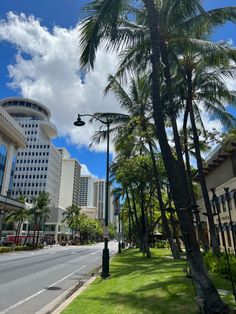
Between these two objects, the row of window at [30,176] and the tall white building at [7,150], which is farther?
the row of window at [30,176]

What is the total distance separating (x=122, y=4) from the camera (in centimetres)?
961

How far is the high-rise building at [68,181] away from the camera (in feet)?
602

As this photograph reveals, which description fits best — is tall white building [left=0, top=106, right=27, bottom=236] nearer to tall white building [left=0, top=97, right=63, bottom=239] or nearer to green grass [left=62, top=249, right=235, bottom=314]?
green grass [left=62, top=249, right=235, bottom=314]

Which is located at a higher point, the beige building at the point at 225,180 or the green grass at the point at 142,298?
the beige building at the point at 225,180

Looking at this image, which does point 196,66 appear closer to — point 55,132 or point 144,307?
point 144,307

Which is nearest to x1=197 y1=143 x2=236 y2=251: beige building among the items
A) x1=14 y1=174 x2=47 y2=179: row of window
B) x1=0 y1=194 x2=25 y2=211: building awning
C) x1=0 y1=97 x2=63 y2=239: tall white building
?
x1=0 y1=194 x2=25 y2=211: building awning


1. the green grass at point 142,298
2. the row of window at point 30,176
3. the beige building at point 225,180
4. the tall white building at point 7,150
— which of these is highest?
the row of window at point 30,176

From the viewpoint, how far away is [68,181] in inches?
7343

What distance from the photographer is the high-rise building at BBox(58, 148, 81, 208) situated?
184m

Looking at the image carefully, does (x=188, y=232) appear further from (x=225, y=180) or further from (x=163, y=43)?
(x=225, y=180)

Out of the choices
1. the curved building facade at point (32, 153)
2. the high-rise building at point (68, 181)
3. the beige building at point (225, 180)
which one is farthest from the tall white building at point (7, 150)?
the high-rise building at point (68, 181)

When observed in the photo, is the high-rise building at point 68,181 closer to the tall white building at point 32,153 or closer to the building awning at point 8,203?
the tall white building at point 32,153

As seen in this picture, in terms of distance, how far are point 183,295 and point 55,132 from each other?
458 feet

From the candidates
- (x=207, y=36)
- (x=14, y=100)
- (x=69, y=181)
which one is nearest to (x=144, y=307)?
(x=207, y=36)
